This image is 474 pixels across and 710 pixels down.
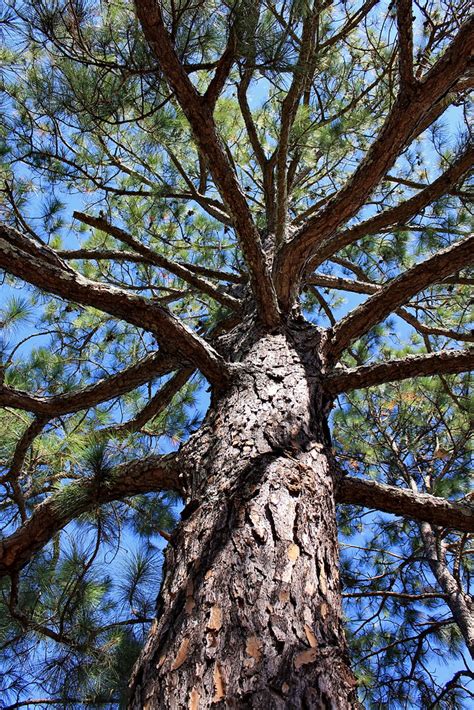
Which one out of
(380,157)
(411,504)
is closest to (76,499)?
(411,504)

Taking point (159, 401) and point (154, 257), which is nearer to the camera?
point (159, 401)

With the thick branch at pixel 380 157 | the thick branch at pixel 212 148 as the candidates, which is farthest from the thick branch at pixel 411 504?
the thick branch at pixel 380 157

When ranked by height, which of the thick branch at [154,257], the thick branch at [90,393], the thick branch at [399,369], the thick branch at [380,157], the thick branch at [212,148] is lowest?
the thick branch at [90,393]

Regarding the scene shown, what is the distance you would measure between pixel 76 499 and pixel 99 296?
0.65 meters

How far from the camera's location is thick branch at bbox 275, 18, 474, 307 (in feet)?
5.64

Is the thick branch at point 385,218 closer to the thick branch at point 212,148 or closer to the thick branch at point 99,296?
the thick branch at point 212,148

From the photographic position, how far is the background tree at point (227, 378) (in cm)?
122

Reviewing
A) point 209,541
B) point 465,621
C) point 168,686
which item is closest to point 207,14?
point 209,541

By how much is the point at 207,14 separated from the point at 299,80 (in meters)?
0.46

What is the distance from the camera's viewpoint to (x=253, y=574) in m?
1.19

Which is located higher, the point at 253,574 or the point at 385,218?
the point at 385,218

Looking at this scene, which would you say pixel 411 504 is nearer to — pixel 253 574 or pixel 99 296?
pixel 253 574

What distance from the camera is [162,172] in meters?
4.07

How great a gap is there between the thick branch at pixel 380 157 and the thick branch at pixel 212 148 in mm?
231
